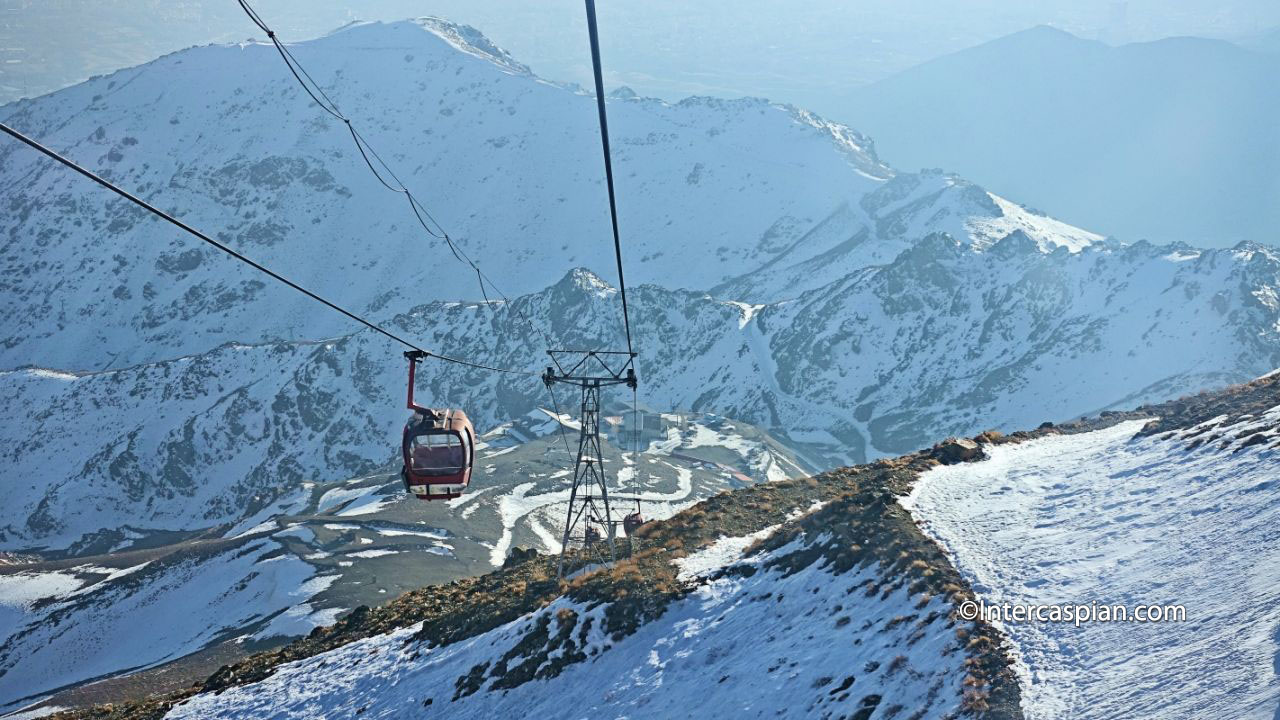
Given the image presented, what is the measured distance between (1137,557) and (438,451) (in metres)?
23.0

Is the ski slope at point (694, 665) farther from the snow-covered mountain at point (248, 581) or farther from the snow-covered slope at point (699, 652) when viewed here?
the snow-covered mountain at point (248, 581)

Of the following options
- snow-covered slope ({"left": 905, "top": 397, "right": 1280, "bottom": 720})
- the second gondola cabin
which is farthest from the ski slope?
the second gondola cabin

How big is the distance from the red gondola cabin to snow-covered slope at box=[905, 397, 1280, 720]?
1656cm

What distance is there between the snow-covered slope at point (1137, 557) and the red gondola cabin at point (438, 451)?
16.6 metres

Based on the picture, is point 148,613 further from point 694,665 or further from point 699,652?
point 694,665

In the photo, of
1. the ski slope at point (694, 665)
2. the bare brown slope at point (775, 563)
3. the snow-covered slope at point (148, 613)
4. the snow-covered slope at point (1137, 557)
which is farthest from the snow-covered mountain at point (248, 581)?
the snow-covered slope at point (1137, 557)

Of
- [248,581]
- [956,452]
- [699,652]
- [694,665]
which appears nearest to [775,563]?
[699,652]

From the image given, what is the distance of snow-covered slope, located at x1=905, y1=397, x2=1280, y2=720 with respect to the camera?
22.5 metres

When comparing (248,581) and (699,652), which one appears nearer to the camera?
(699,652)

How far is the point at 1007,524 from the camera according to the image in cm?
3453

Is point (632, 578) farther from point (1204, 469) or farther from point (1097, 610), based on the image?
point (1204, 469)

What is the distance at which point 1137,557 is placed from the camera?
29.2 meters

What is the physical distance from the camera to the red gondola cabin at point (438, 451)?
119 ft

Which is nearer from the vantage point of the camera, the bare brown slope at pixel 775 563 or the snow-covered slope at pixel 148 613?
the bare brown slope at pixel 775 563
